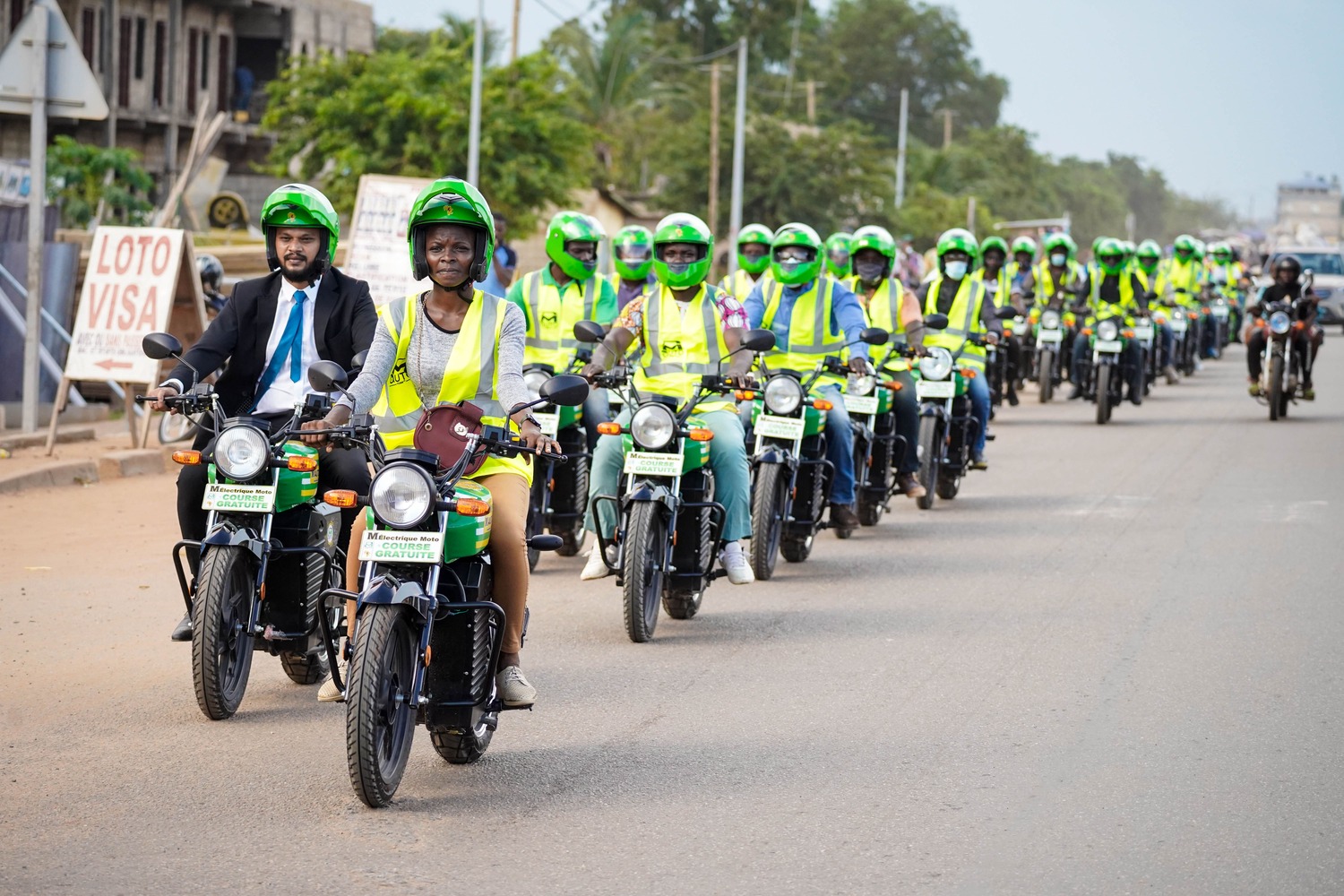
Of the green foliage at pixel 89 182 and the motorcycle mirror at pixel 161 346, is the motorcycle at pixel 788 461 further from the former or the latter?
the green foliage at pixel 89 182

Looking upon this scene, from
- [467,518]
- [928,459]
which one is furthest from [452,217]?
[928,459]

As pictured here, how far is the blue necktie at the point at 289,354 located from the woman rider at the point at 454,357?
1112 mm

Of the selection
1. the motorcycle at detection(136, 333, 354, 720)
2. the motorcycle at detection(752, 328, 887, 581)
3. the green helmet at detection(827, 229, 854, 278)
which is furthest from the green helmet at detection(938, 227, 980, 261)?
the motorcycle at detection(136, 333, 354, 720)

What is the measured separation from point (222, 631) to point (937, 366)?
25.7ft

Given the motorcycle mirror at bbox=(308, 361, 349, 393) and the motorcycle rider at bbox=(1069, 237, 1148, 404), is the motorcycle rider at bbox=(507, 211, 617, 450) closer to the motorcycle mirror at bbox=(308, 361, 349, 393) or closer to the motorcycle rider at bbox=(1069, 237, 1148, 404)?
the motorcycle mirror at bbox=(308, 361, 349, 393)

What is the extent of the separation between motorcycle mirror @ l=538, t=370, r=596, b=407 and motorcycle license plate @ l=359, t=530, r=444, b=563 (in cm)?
57

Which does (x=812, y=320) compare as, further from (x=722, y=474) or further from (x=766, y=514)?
(x=722, y=474)

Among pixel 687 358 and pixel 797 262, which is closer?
pixel 687 358

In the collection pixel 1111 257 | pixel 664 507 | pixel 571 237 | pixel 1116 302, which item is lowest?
pixel 664 507

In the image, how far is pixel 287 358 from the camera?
722 cm

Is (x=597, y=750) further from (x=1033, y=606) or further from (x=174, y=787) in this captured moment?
(x=1033, y=606)

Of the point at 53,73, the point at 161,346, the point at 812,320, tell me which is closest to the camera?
the point at 161,346

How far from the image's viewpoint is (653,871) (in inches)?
200

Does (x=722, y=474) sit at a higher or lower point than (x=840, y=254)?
lower
